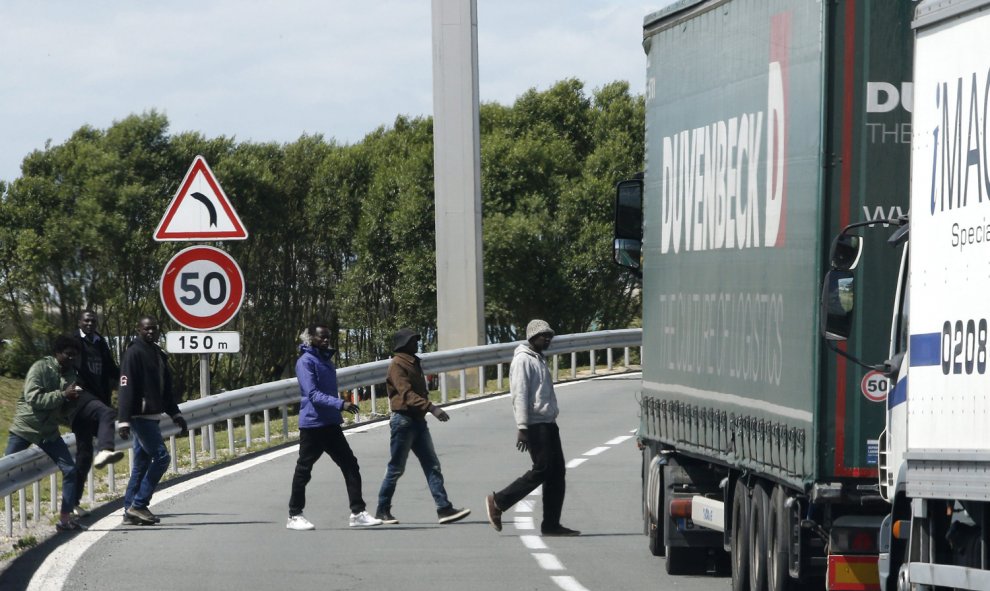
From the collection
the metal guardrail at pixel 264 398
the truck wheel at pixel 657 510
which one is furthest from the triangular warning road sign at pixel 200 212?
the truck wheel at pixel 657 510

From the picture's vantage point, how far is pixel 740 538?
11.5 m

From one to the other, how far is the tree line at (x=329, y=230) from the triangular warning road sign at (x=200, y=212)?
31.8 metres

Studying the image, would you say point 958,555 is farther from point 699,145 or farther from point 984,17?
point 699,145

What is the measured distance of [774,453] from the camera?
10320 millimetres

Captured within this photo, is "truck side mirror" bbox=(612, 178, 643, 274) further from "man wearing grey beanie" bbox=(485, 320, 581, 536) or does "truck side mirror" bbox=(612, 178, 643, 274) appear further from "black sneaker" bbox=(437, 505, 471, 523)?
"black sneaker" bbox=(437, 505, 471, 523)

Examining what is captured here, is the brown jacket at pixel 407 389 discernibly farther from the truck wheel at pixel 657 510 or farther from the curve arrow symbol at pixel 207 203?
the curve arrow symbol at pixel 207 203

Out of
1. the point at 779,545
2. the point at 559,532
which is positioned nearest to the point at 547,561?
the point at 559,532

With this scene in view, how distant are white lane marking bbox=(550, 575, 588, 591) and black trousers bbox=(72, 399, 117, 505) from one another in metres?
4.82

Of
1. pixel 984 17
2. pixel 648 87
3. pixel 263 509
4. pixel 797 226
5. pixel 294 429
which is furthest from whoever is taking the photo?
pixel 294 429

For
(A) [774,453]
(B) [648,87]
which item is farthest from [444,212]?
(A) [774,453]

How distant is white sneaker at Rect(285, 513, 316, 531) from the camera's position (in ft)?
51.1

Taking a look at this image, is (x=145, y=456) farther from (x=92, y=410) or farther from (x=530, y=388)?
(x=530, y=388)

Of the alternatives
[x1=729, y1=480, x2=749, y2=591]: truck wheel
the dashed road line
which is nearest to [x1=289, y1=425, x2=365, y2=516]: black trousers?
the dashed road line

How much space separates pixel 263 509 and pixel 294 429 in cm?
937
